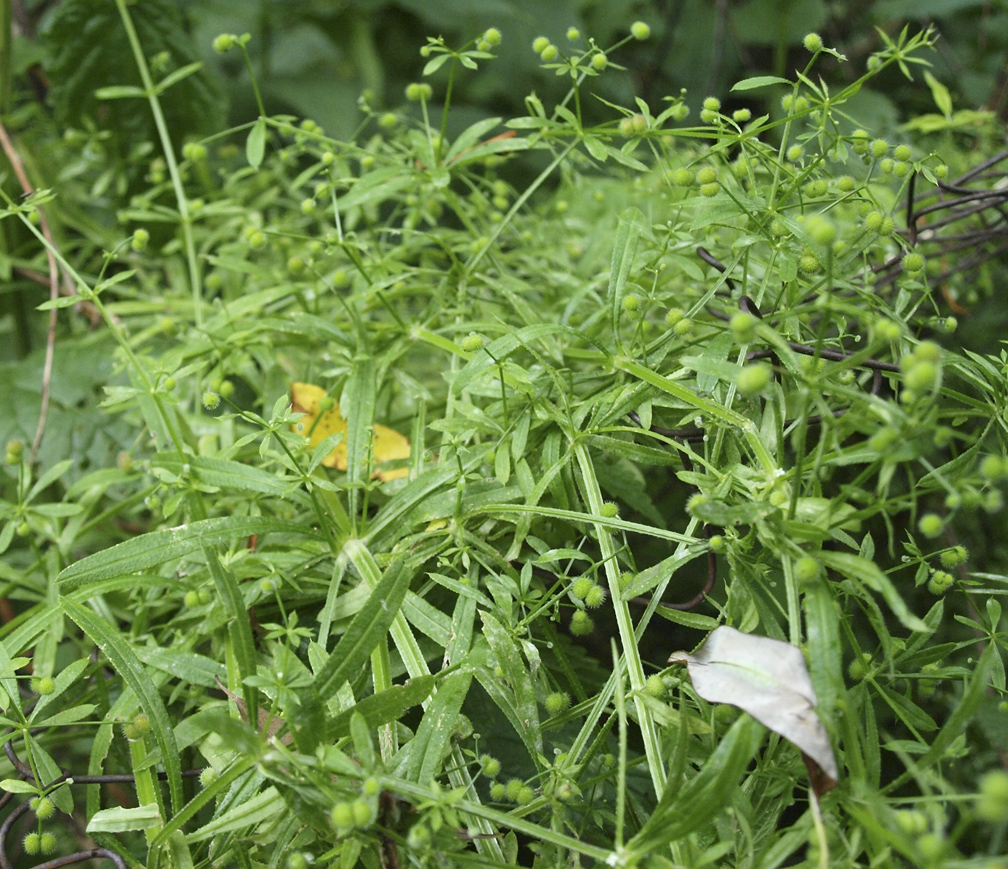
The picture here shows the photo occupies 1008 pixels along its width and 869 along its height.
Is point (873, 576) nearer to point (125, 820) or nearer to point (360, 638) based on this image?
point (360, 638)

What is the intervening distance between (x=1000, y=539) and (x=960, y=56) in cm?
169

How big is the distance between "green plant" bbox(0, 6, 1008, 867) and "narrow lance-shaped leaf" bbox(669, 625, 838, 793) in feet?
0.04

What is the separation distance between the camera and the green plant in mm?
547

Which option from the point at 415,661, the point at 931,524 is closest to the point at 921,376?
the point at 931,524

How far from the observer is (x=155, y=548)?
0.71 meters

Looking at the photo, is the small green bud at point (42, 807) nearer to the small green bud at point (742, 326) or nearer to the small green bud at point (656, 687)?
the small green bud at point (656, 687)

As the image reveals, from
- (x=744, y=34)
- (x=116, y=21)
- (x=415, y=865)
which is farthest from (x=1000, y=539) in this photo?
(x=116, y=21)

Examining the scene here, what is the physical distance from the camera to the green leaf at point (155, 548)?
70 centimetres

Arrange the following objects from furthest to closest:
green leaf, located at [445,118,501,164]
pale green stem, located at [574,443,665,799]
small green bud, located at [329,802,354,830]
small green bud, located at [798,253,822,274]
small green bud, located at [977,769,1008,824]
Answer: green leaf, located at [445,118,501,164], small green bud, located at [798,253,822,274], pale green stem, located at [574,443,665,799], small green bud, located at [329,802,354,830], small green bud, located at [977,769,1008,824]

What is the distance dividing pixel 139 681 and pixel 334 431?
0.37 m

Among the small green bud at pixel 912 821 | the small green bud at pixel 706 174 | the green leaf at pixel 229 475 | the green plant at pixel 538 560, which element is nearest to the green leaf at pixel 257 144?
the green plant at pixel 538 560

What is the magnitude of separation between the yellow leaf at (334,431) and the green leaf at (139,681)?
11.4 inches

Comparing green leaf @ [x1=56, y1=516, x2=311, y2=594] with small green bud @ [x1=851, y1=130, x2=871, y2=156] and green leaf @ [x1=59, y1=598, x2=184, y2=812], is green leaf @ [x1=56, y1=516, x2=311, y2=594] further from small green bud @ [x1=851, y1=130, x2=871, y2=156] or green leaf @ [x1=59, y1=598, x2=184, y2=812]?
small green bud @ [x1=851, y1=130, x2=871, y2=156]

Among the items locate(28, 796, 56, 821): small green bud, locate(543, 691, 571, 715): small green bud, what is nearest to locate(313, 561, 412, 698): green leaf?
locate(543, 691, 571, 715): small green bud
